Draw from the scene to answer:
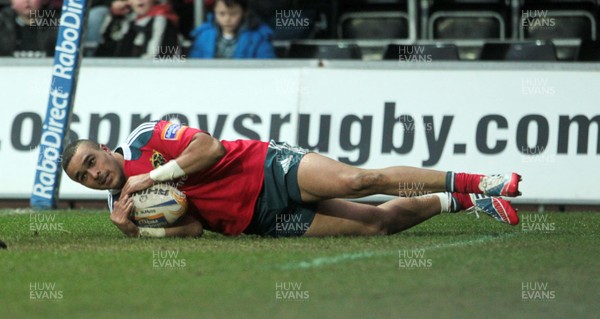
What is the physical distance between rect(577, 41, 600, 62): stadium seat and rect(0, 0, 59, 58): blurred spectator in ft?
21.1

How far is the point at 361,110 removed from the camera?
13398 millimetres

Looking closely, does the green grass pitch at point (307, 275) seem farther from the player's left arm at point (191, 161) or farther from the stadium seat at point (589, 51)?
the stadium seat at point (589, 51)

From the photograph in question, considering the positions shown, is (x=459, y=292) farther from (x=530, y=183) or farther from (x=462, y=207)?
(x=530, y=183)

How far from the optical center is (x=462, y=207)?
942 centimetres

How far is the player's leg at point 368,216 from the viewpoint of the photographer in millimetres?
9398

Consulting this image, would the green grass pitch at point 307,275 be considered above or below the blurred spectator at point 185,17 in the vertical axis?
below

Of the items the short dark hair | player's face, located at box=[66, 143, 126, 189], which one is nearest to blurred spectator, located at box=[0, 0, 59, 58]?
the short dark hair

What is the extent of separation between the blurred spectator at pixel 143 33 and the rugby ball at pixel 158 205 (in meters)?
6.20

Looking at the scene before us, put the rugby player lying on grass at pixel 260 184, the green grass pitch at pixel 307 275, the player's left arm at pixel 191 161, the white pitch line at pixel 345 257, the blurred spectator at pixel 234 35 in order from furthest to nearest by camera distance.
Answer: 1. the blurred spectator at pixel 234 35
2. the rugby player lying on grass at pixel 260 184
3. the player's left arm at pixel 191 161
4. the white pitch line at pixel 345 257
5. the green grass pitch at pixel 307 275

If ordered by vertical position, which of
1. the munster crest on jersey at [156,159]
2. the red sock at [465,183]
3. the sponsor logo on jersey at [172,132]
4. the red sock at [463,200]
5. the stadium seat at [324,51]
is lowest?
the red sock at [463,200]

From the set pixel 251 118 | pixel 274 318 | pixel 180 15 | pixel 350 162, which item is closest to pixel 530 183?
pixel 350 162

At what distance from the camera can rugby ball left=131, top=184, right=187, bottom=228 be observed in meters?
8.88

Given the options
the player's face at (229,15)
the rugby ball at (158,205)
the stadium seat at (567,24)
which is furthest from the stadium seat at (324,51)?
the rugby ball at (158,205)

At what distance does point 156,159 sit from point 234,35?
20.1 feet
